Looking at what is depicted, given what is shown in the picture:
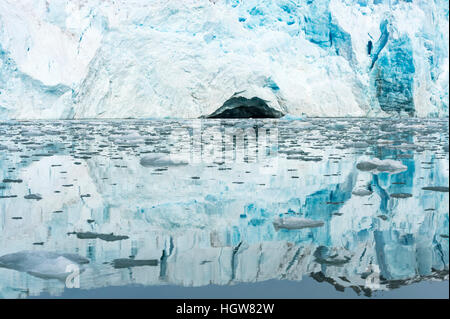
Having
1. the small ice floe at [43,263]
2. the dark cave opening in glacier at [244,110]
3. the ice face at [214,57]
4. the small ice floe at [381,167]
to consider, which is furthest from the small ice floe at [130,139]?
the dark cave opening in glacier at [244,110]

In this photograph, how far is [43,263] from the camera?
178 cm

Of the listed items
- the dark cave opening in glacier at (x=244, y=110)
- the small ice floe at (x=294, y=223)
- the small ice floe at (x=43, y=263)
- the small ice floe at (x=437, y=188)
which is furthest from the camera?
the dark cave opening in glacier at (x=244, y=110)

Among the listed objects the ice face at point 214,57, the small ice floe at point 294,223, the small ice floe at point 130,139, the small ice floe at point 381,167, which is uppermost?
the ice face at point 214,57

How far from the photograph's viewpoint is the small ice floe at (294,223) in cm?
227

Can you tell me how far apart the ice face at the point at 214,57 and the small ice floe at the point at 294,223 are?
11.7 meters

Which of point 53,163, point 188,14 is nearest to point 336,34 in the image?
point 188,14

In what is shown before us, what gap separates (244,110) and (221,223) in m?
13.3

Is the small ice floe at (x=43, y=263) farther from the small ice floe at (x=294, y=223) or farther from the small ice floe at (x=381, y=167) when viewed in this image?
the small ice floe at (x=381, y=167)

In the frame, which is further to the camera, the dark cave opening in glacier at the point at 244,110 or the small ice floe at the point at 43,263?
the dark cave opening in glacier at the point at 244,110

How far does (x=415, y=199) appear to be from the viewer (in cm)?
286

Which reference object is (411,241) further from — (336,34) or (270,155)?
(336,34)

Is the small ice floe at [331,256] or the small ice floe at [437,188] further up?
the small ice floe at [437,188]

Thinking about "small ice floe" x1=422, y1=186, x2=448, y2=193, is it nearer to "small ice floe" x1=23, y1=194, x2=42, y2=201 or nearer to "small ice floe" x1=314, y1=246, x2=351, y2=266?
"small ice floe" x1=314, y1=246, x2=351, y2=266
